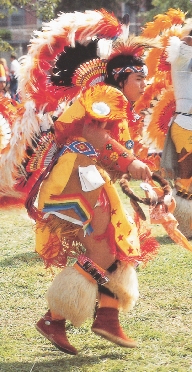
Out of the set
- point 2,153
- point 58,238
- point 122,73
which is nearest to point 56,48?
point 122,73

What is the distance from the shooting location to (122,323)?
4.15 m

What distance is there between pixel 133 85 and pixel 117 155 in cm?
42

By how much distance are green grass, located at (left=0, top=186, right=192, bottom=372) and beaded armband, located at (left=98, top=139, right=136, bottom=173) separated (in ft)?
2.19

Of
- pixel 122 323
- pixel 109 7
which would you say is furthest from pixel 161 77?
pixel 109 7

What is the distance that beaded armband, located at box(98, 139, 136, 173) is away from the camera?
352 cm

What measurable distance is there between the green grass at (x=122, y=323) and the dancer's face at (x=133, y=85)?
2.84 ft

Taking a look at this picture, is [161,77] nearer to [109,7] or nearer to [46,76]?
[46,76]

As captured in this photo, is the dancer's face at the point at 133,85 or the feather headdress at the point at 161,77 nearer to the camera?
the dancer's face at the point at 133,85

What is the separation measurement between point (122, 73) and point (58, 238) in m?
0.86

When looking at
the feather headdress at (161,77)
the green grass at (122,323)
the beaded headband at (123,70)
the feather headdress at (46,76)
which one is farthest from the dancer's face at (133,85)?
Result: the feather headdress at (161,77)

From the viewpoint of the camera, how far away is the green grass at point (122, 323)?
3.56 meters

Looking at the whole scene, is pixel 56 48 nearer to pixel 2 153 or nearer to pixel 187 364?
pixel 2 153

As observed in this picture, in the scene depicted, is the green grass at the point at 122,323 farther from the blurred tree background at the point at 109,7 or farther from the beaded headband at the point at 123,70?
the blurred tree background at the point at 109,7

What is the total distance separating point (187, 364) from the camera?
3.50 metres
